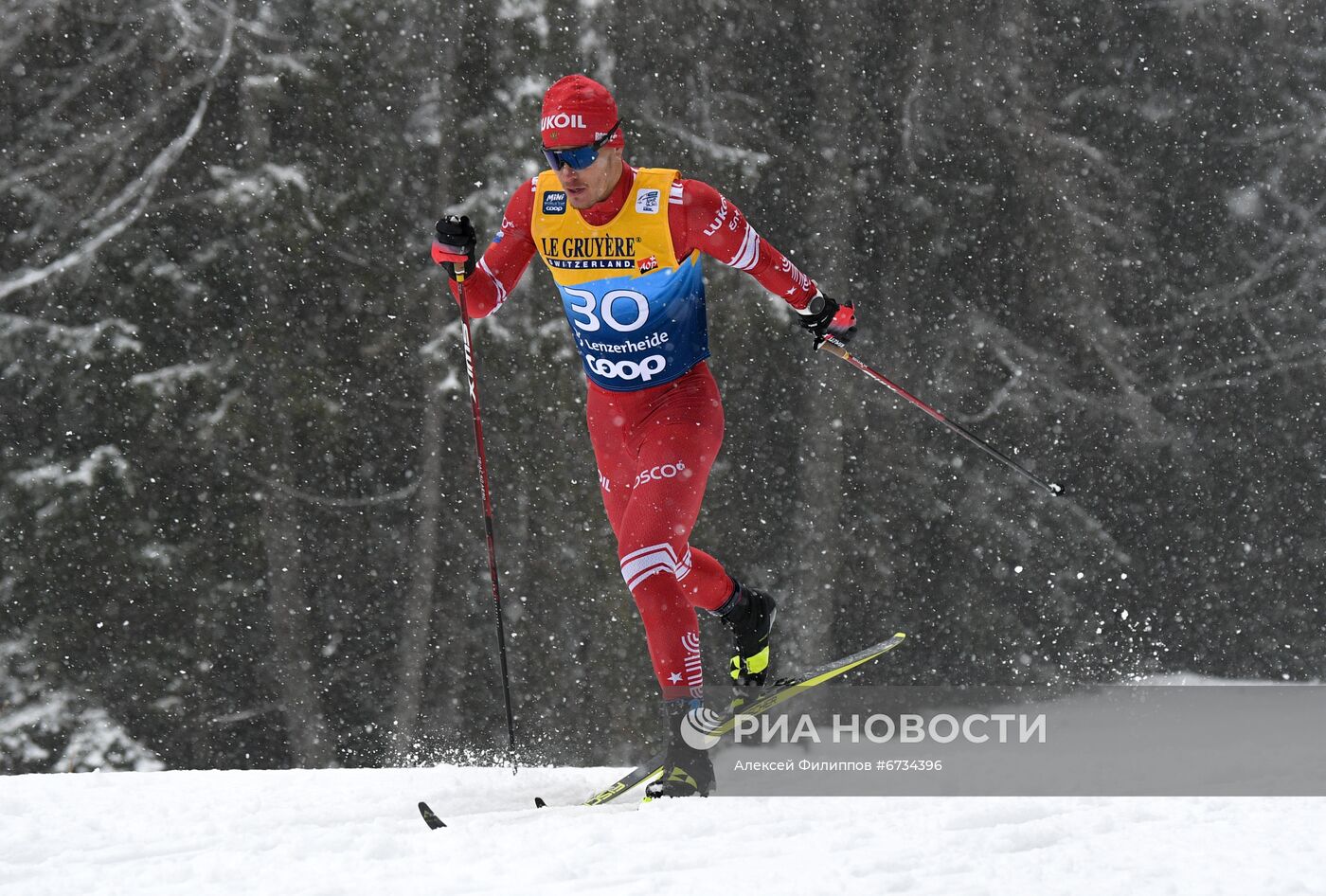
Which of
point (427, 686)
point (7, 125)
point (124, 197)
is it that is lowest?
point (427, 686)

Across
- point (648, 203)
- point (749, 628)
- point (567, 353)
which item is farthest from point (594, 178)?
point (567, 353)

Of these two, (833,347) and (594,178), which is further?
(833,347)

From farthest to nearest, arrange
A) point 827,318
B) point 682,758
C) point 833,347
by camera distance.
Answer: point 833,347, point 827,318, point 682,758

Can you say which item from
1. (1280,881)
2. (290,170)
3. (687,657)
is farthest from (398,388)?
(1280,881)

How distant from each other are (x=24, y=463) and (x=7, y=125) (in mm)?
2124

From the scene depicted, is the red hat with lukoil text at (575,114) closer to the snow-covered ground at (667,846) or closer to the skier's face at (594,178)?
the skier's face at (594,178)

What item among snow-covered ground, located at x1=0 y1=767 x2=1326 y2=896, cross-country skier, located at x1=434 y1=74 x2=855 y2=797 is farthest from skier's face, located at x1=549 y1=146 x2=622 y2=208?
snow-covered ground, located at x1=0 y1=767 x2=1326 y2=896

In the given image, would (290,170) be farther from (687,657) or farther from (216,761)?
(687,657)

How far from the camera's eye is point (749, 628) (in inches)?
158

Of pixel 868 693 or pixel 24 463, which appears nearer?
pixel 24 463

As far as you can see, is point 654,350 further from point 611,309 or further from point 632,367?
point 611,309

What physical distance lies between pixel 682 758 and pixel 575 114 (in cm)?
199

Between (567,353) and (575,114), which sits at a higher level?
(575,114)

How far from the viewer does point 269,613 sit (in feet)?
23.3
